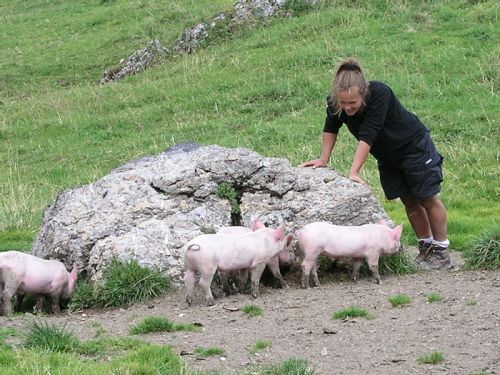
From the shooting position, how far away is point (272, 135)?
59.9 feet

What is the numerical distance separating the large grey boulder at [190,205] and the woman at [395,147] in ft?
1.28

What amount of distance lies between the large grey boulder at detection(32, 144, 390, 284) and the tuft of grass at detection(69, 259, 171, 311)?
352mm

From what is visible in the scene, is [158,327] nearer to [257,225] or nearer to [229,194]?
[257,225]

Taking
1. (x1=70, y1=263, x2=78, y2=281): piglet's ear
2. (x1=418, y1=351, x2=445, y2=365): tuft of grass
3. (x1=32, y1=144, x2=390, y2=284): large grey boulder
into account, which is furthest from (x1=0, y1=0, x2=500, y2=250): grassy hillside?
(x1=418, y1=351, x2=445, y2=365): tuft of grass

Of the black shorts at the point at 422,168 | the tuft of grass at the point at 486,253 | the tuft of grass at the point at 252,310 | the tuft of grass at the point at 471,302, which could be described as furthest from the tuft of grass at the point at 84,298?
the tuft of grass at the point at 486,253

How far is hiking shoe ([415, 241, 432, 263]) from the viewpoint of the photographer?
10.0 metres

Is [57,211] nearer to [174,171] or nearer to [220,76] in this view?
[174,171]

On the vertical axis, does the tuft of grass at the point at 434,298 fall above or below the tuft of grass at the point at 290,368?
below

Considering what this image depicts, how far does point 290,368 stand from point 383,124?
3.91 m

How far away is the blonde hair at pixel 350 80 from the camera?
910 centimetres

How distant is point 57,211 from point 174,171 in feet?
4.69

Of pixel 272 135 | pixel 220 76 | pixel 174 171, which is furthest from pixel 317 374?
pixel 220 76

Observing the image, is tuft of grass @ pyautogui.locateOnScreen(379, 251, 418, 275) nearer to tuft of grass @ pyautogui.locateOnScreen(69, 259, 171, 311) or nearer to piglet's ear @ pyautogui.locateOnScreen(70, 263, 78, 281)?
tuft of grass @ pyautogui.locateOnScreen(69, 259, 171, 311)

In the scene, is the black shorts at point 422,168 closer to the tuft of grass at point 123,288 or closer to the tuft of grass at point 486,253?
the tuft of grass at point 486,253
